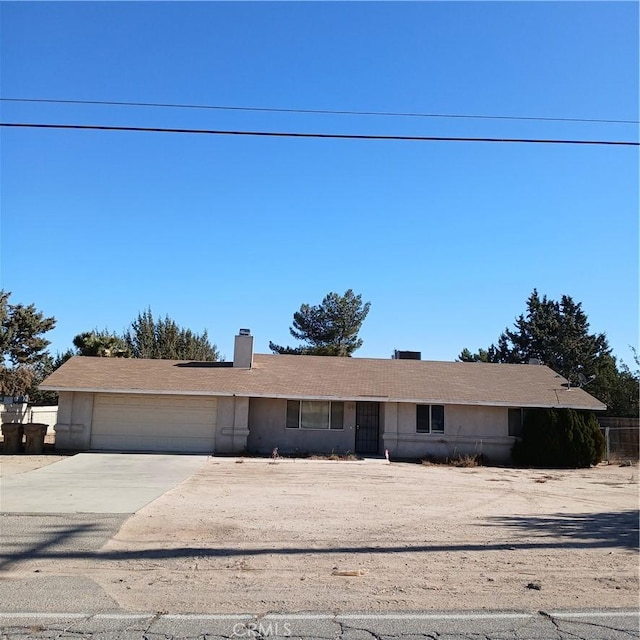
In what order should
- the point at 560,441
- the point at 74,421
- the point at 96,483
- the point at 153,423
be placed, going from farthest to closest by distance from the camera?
the point at 153,423 < the point at 74,421 < the point at 560,441 < the point at 96,483

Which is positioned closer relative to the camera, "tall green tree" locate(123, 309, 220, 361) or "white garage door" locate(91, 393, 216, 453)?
"white garage door" locate(91, 393, 216, 453)

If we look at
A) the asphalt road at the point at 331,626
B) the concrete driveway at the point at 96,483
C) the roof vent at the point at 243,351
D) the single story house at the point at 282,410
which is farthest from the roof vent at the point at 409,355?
the asphalt road at the point at 331,626

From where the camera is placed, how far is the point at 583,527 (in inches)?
438

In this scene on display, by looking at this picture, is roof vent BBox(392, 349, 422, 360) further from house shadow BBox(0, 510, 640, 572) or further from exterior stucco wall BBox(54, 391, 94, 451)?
house shadow BBox(0, 510, 640, 572)

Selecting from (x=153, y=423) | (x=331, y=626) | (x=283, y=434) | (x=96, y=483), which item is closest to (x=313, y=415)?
(x=283, y=434)

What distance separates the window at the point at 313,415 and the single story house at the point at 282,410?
4cm

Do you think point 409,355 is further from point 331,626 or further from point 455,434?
point 331,626

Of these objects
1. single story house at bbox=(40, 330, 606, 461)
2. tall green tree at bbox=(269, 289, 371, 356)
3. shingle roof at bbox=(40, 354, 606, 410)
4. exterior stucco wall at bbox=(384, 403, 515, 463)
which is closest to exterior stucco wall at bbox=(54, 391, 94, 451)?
single story house at bbox=(40, 330, 606, 461)

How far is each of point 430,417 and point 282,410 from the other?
5975 millimetres

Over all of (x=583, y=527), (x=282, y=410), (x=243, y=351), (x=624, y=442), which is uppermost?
(x=243, y=351)

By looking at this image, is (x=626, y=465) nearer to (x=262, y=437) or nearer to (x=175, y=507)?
(x=262, y=437)

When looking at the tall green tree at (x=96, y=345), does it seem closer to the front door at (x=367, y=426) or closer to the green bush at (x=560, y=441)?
the front door at (x=367, y=426)

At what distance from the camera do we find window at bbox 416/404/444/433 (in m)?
25.2

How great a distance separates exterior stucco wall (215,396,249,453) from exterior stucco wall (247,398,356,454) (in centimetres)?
65
